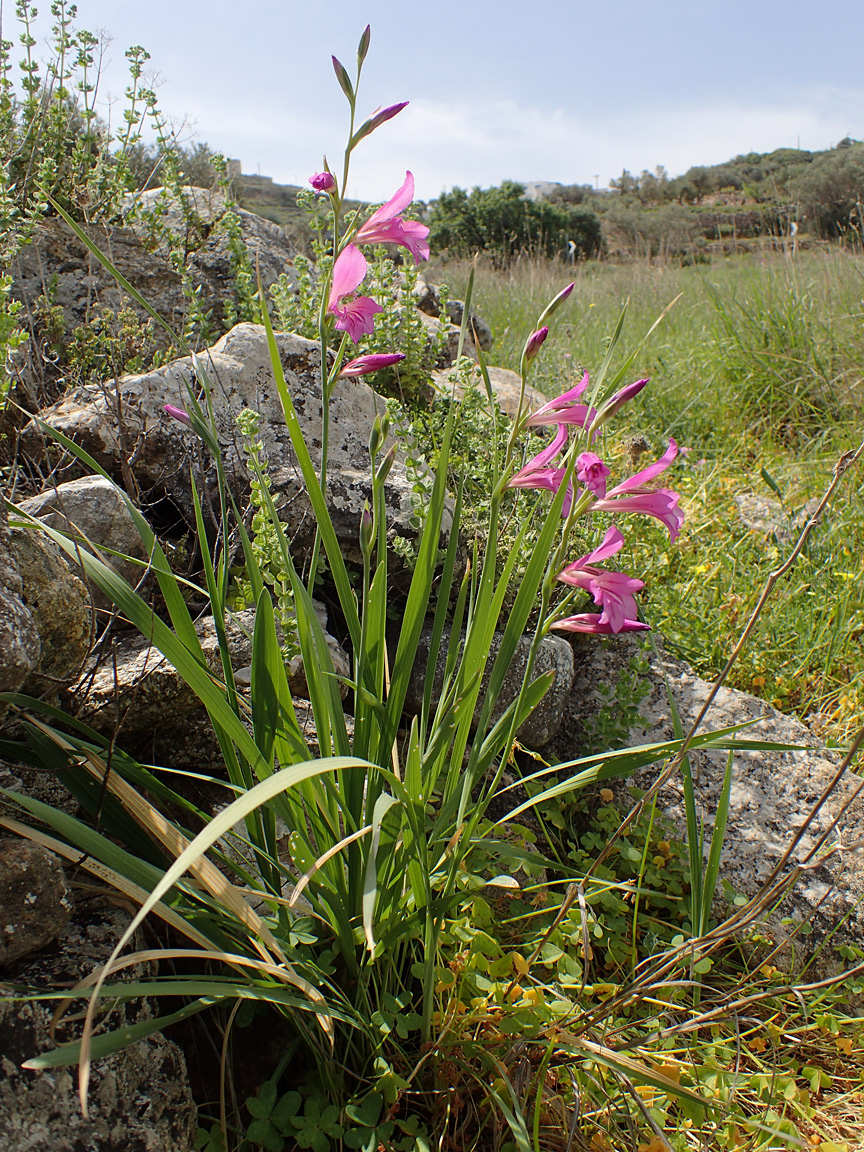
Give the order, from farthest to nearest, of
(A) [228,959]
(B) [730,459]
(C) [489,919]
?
(B) [730,459] < (C) [489,919] < (A) [228,959]

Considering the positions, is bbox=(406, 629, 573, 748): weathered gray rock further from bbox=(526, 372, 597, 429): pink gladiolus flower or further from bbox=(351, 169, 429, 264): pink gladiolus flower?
bbox=(351, 169, 429, 264): pink gladiolus flower

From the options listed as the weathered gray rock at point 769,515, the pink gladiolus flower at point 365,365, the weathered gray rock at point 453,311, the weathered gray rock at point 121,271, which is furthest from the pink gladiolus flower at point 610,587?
the weathered gray rock at point 453,311

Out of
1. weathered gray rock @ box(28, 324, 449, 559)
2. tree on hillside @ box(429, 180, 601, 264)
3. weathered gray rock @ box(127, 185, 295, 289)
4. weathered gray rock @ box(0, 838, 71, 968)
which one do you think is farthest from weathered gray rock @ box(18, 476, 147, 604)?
tree on hillside @ box(429, 180, 601, 264)

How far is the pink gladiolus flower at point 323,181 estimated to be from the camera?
108 cm

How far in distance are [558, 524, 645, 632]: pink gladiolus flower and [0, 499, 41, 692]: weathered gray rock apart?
790mm

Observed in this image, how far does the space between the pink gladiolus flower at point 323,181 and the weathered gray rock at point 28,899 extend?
3.54 feet

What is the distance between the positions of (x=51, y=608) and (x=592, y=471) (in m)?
0.92

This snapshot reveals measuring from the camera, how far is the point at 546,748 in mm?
2076

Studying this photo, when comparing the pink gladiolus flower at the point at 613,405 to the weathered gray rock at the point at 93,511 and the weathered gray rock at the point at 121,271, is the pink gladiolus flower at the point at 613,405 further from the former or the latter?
the weathered gray rock at the point at 121,271

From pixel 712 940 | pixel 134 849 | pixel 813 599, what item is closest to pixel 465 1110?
pixel 712 940

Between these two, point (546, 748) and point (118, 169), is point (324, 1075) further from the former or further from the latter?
point (118, 169)

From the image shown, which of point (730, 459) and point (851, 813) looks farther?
point (730, 459)

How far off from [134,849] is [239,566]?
0.87m

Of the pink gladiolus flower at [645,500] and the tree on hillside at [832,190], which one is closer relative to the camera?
the pink gladiolus flower at [645,500]
